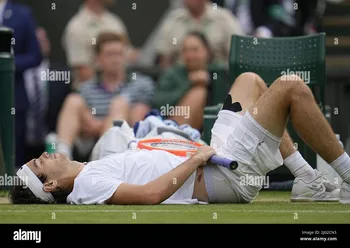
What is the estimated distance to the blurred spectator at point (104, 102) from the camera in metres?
15.2

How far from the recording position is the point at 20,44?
52.1 ft

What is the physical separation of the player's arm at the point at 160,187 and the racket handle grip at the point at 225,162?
4 centimetres

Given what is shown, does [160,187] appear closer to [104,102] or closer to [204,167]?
[204,167]

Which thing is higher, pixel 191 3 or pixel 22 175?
pixel 191 3

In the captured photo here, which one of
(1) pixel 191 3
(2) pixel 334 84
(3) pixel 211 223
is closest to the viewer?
(3) pixel 211 223

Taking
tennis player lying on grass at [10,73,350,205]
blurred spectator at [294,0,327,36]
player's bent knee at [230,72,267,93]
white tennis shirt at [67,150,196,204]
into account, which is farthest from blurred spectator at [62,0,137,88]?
white tennis shirt at [67,150,196,204]

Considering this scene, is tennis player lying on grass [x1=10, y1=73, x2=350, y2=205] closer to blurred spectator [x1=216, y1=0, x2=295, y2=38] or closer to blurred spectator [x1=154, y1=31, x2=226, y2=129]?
blurred spectator [x1=154, y1=31, x2=226, y2=129]

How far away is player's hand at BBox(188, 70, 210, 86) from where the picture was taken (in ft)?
49.3

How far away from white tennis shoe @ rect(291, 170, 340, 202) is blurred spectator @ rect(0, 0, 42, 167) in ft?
20.5

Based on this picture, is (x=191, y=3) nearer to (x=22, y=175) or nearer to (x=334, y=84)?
(x=334, y=84)

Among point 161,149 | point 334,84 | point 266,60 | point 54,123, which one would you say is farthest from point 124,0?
point 161,149

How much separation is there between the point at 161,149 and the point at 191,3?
21.8 feet

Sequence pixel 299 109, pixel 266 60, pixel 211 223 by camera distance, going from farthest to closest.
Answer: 1. pixel 266 60
2. pixel 299 109
3. pixel 211 223
